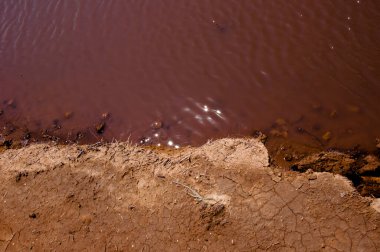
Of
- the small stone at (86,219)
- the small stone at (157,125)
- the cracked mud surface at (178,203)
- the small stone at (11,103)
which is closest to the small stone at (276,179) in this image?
the cracked mud surface at (178,203)

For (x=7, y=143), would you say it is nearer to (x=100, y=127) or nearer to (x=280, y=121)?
(x=100, y=127)

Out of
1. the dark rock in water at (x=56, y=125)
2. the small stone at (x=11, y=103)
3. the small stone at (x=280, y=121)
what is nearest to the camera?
the small stone at (x=280, y=121)

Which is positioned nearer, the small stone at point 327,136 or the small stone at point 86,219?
the small stone at point 86,219

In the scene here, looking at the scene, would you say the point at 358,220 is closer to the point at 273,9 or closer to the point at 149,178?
the point at 149,178

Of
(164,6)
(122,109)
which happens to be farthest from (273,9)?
(122,109)

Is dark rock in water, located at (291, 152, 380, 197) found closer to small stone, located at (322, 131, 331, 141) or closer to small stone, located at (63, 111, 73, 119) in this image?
small stone, located at (322, 131, 331, 141)

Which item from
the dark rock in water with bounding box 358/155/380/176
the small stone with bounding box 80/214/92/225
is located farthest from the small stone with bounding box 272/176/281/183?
the small stone with bounding box 80/214/92/225

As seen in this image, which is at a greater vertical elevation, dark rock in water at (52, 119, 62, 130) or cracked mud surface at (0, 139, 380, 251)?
cracked mud surface at (0, 139, 380, 251)

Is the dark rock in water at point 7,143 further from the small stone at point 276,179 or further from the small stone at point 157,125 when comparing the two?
the small stone at point 276,179
